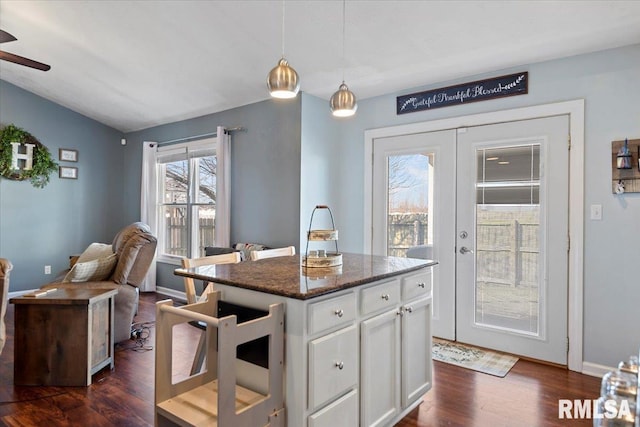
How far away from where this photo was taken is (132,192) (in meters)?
6.15

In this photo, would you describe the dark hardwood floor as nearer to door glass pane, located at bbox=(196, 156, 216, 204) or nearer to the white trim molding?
the white trim molding

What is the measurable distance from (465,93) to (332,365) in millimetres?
2792

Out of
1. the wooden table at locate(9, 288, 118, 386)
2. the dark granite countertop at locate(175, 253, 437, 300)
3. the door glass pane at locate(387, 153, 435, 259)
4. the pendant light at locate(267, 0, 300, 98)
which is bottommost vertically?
the wooden table at locate(9, 288, 118, 386)

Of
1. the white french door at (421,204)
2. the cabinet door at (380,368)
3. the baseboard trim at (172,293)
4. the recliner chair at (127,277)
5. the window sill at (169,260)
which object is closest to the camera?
the cabinet door at (380,368)

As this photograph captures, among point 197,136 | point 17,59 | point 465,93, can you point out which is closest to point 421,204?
point 465,93

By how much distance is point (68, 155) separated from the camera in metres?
5.71

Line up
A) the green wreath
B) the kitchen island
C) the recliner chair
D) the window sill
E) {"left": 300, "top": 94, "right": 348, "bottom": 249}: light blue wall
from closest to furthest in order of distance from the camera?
the kitchen island → the recliner chair → {"left": 300, "top": 94, "right": 348, "bottom": 249}: light blue wall → the green wreath → the window sill

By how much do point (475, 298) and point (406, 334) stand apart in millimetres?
1545

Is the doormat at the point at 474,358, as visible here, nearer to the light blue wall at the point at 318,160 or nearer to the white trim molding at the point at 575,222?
the white trim molding at the point at 575,222

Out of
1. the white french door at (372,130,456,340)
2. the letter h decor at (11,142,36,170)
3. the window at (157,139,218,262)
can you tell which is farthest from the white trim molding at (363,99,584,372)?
the letter h decor at (11,142,36,170)

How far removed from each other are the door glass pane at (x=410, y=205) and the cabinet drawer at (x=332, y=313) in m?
2.08

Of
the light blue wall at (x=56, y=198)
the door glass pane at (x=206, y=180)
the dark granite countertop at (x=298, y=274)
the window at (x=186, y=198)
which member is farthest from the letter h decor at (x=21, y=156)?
the dark granite countertop at (x=298, y=274)

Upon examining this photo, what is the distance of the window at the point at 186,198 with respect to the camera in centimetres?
515

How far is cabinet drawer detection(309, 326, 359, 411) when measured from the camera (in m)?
1.64
